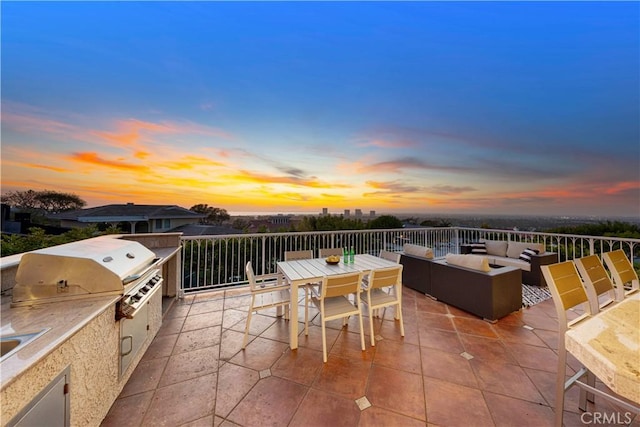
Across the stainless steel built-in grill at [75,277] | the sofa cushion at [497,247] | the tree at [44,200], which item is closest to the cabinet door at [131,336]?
the stainless steel built-in grill at [75,277]

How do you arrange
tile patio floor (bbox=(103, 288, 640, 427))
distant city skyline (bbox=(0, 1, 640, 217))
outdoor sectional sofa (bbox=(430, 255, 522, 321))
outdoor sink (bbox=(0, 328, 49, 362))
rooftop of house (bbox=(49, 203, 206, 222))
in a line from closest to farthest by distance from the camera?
outdoor sink (bbox=(0, 328, 49, 362))
tile patio floor (bbox=(103, 288, 640, 427))
outdoor sectional sofa (bbox=(430, 255, 522, 321))
distant city skyline (bbox=(0, 1, 640, 217))
rooftop of house (bbox=(49, 203, 206, 222))

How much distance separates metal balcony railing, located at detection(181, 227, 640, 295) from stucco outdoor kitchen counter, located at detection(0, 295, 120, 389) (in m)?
2.38

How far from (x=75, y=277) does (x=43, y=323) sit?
412 millimetres

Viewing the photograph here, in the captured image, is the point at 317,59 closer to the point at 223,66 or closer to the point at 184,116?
the point at 223,66

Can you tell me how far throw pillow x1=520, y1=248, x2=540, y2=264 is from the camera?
4633 mm

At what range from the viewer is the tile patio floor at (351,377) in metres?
1.61

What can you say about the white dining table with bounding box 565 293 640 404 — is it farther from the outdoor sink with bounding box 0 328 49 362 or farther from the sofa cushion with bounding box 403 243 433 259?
the sofa cushion with bounding box 403 243 433 259

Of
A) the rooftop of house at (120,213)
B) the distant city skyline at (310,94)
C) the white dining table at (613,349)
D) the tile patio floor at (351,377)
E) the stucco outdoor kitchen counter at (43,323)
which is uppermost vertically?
the distant city skyline at (310,94)

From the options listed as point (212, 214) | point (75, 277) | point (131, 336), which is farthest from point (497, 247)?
point (212, 214)

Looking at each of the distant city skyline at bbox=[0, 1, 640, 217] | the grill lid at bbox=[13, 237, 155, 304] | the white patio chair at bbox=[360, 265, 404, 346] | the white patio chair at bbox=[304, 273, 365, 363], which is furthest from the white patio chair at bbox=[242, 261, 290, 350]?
the distant city skyline at bbox=[0, 1, 640, 217]

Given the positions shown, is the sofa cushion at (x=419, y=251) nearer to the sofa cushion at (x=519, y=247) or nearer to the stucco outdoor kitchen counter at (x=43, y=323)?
the sofa cushion at (x=519, y=247)

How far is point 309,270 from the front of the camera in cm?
276

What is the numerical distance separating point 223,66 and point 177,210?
617 centimetres

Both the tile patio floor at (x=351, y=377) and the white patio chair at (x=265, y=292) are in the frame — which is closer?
the tile patio floor at (x=351, y=377)
